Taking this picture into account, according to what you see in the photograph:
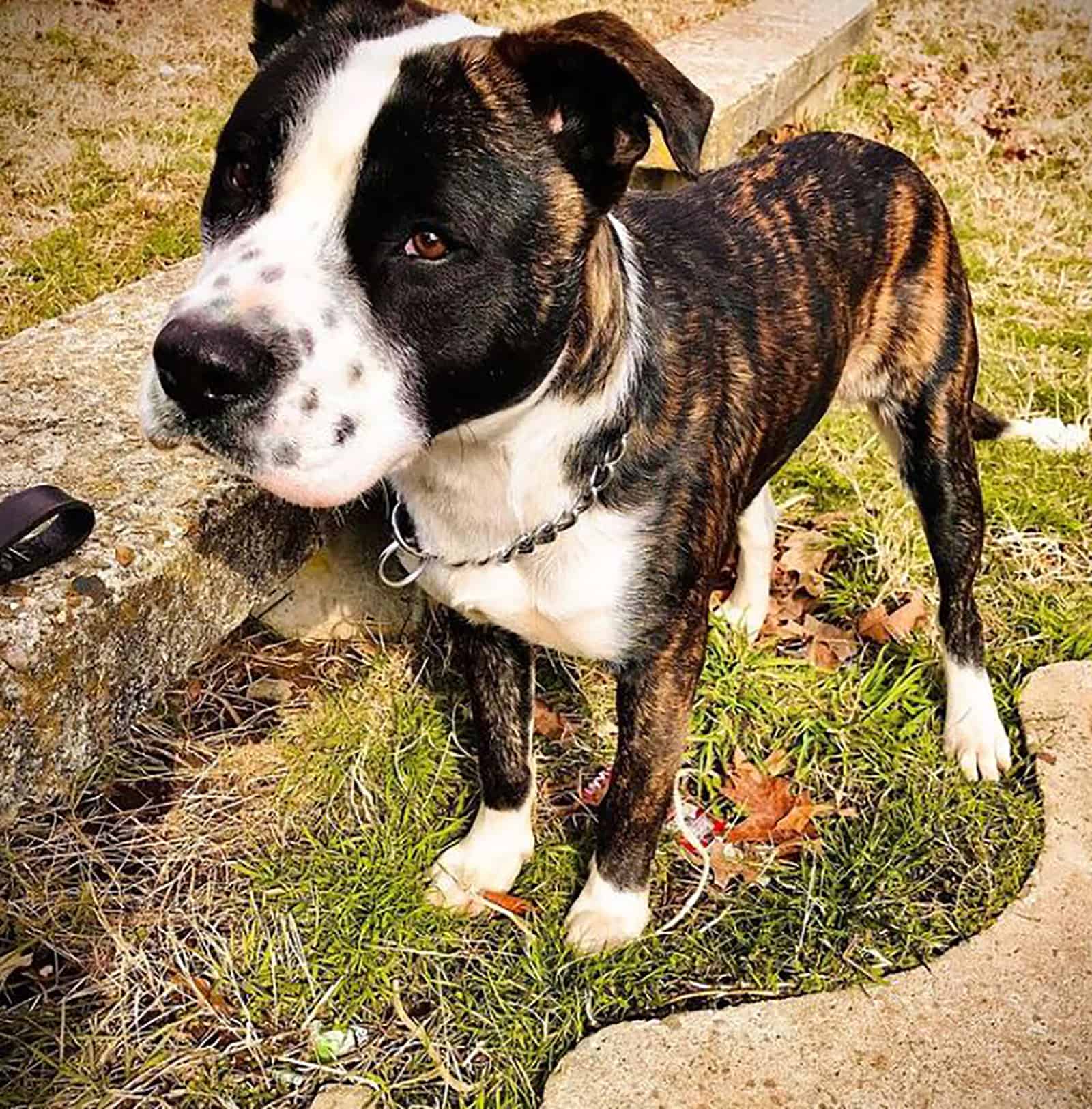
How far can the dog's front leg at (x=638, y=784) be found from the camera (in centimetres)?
266

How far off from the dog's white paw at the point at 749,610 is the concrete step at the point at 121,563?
0.92 meters

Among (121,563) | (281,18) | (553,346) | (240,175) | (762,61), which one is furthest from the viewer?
(762,61)

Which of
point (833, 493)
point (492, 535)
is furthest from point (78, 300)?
point (833, 493)

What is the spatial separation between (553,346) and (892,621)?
6.55 ft

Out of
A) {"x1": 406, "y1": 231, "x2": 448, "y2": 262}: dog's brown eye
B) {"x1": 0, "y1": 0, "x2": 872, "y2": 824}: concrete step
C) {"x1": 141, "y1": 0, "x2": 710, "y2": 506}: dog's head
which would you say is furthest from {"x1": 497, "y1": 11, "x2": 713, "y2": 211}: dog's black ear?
{"x1": 0, "y1": 0, "x2": 872, "y2": 824}: concrete step

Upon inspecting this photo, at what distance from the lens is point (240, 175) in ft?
6.70

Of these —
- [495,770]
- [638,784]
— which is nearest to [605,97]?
[638,784]

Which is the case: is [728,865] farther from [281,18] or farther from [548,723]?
[281,18]

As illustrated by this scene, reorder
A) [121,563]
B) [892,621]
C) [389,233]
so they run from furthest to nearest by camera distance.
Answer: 1. [892,621]
2. [121,563]
3. [389,233]

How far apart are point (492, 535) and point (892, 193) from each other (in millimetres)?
1417

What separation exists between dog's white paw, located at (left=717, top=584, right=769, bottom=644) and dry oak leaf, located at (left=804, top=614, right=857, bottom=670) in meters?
0.15

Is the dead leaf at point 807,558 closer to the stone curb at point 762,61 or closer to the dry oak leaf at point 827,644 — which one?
the dry oak leaf at point 827,644

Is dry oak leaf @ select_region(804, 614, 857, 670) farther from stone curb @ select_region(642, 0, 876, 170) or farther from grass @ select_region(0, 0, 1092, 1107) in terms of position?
stone curb @ select_region(642, 0, 876, 170)

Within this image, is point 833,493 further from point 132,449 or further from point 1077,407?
point 132,449
